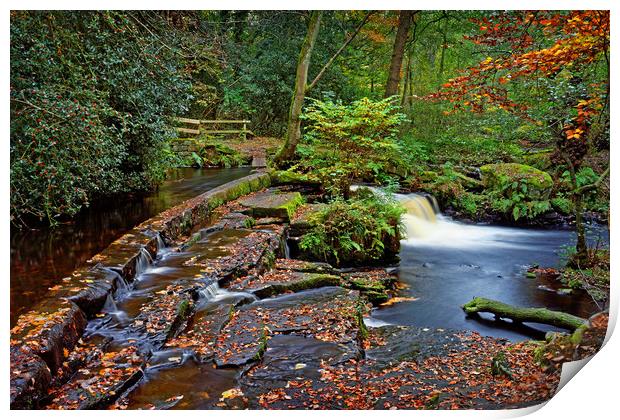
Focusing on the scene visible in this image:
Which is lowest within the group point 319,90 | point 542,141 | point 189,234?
point 189,234

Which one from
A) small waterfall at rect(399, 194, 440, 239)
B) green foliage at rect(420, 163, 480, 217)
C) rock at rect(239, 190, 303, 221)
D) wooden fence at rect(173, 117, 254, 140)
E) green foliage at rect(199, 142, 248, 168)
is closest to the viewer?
rock at rect(239, 190, 303, 221)

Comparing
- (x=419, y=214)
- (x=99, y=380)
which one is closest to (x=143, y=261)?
(x=99, y=380)

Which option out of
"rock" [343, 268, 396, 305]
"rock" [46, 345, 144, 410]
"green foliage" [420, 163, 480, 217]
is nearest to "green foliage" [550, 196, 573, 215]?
"green foliage" [420, 163, 480, 217]

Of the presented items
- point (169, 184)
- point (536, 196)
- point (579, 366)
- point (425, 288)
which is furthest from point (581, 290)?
point (169, 184)

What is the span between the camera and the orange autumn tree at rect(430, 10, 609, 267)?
11.5 ft

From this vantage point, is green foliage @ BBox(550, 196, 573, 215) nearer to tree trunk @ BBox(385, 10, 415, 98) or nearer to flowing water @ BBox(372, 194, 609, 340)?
flowing water @ BBox(372, 194, 609, 340)

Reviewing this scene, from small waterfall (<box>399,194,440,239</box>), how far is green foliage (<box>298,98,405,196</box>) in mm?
742

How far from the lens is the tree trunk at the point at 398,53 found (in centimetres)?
493

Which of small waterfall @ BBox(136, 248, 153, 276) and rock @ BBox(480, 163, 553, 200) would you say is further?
rock @ BBox(480, 163, 553, 200)

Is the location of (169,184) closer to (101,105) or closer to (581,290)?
(101,105)

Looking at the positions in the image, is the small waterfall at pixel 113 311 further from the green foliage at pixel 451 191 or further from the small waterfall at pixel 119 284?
the green foliage at pixel 451 191

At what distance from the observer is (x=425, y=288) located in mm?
5418

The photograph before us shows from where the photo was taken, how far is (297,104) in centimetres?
775

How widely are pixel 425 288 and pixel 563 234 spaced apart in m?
2.62
